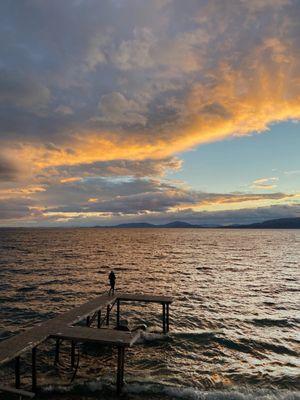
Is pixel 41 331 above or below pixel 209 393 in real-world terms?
above

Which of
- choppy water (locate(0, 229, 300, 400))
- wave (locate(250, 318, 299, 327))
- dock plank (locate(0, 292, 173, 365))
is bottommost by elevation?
wave (locate(250, 318, 299, 327))

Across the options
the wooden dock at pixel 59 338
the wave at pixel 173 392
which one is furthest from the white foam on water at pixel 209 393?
the wooden dock at pixel 59 338

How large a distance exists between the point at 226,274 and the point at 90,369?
39042 mm

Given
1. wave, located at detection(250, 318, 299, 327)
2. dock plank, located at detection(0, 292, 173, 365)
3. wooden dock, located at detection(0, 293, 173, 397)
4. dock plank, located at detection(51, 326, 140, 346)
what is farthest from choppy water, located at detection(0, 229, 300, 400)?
dock plank, located at detection(0, 292, 173, 365)

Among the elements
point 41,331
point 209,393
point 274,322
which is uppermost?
point 41,331

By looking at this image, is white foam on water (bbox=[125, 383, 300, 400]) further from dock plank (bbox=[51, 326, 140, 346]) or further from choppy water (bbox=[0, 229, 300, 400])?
dock plank (bbox=[51, 326, 140, 346])

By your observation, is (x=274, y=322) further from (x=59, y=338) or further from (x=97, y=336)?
(x=59, y=338)

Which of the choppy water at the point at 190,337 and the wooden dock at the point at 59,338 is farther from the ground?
the wooden dock at the point at 59,338

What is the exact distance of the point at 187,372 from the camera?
17.4 m

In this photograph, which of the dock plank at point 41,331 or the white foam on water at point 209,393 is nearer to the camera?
the dock plank at point 41,331

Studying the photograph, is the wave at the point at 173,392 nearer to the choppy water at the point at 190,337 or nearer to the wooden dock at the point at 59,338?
the choppy water at the point at 190,337

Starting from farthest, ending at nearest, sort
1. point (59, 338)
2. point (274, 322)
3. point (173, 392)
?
point (274, 322) < point (59, 338) < point (173, 392)

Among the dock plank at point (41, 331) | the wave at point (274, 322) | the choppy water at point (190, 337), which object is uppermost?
the dock plank at point (41, 331)

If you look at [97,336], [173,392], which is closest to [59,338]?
[97,336]
